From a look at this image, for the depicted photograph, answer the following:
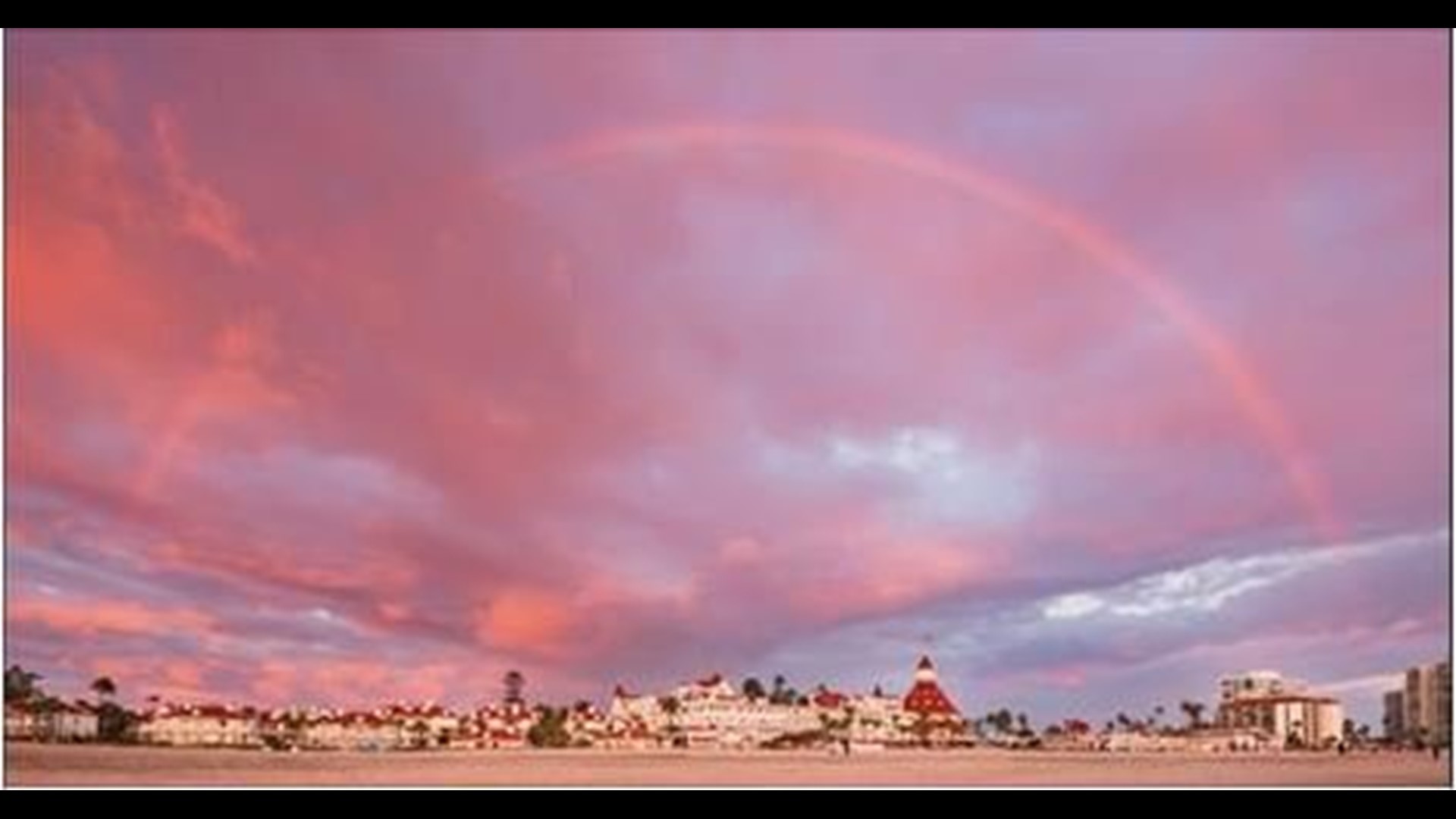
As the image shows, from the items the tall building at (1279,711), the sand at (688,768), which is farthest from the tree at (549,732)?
the tall building at (1279,711)

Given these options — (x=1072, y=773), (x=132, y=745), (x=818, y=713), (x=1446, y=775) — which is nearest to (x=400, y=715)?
(x=132, y=745)

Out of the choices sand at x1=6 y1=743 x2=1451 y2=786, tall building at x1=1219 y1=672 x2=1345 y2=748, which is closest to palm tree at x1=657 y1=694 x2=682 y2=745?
sand at x1=6 y1=743 x2=1451 y2=786

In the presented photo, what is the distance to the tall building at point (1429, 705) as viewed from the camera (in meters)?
14.4

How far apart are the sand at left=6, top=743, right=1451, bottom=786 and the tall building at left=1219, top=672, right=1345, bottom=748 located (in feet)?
1.10

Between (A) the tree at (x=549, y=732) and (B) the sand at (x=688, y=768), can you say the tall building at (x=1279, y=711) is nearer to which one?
(B) the sand at (x=688, y=768)

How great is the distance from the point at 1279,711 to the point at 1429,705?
1.95 metres

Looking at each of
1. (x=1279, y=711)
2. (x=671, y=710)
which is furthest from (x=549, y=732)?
(x=1279, y=711)

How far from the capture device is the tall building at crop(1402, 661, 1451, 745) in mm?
14367

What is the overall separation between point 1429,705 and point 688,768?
623 cm

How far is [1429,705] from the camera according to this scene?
14453 mm

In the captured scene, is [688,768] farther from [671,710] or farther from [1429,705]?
[1429,705]

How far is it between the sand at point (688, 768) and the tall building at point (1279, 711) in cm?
33

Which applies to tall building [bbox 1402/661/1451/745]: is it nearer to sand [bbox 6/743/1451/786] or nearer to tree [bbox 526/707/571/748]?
sand [bbox 6/743/1451/786]
